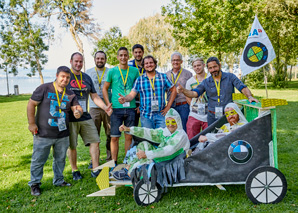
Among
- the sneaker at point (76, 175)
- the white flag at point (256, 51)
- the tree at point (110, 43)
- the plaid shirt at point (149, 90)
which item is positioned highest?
the tree at point (110, 43)

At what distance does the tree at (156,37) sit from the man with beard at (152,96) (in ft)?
67.7

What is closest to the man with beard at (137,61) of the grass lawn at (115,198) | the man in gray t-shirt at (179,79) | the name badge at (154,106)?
the man in gray t-shirt at (179,79)

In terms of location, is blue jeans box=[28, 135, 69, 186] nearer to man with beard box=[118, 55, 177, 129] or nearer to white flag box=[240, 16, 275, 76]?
man with beard box=[118, 55, 177, 129]

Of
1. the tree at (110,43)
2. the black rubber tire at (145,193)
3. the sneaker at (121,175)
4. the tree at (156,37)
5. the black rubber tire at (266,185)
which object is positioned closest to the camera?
the black rubber tire at (266,185)

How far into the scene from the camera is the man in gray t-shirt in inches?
203

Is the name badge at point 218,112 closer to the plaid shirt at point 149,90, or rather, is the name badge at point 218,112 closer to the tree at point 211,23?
the plaid shirt at point 149,90

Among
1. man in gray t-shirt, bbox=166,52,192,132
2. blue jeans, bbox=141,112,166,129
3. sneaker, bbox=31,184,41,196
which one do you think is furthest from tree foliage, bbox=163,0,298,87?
sneaker, bbox=31,184,41,196

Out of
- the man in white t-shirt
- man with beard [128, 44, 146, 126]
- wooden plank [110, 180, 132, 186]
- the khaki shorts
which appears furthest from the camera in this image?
man with beard [128, 44, 146, 126]

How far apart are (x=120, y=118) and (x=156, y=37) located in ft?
69.5

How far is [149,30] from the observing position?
24.9 m

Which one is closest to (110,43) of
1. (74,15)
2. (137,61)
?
(74,15)

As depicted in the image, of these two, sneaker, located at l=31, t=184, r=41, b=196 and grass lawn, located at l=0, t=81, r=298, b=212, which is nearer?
grass lawn, located at l=0, t=81, r=298, b=212

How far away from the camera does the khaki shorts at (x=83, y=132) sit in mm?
4480

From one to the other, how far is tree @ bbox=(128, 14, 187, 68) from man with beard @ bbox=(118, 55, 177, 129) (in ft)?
67.7
